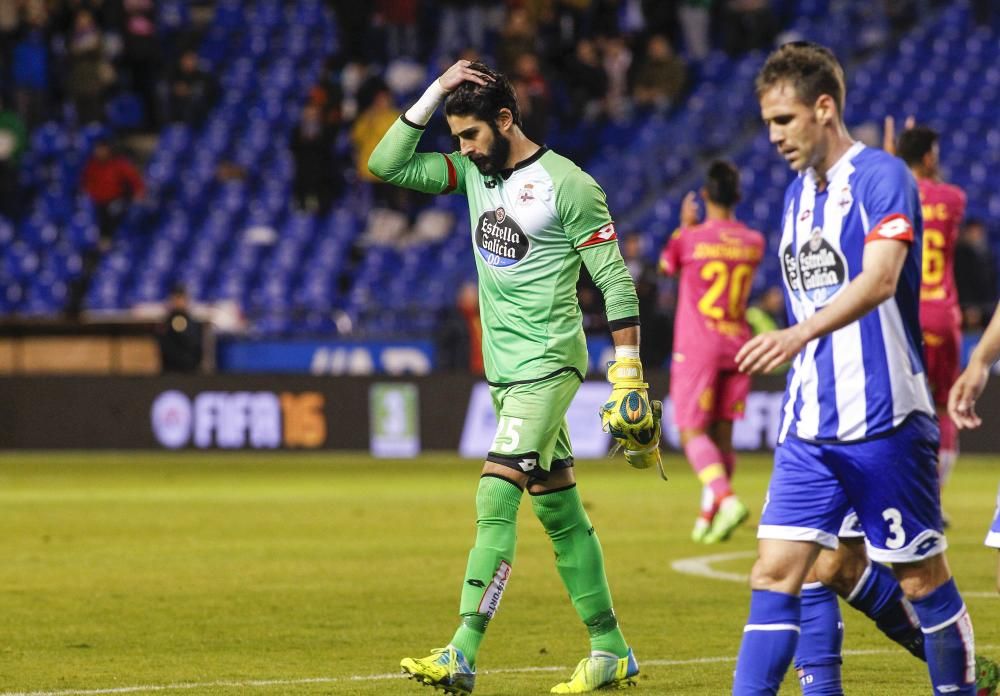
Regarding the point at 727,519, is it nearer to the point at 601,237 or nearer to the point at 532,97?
the point at 601,237

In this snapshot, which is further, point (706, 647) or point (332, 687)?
point (706, 647)

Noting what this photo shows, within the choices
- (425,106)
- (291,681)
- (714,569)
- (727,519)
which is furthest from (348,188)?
(291,681)

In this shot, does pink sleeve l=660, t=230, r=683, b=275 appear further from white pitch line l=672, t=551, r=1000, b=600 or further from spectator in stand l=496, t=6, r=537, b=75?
spectator in stand l=496, t=6, r=537, b=75

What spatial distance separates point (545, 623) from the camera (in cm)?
854

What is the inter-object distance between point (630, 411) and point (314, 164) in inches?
783

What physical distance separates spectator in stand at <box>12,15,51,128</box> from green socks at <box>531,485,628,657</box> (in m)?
22.7

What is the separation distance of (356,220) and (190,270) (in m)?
2.49

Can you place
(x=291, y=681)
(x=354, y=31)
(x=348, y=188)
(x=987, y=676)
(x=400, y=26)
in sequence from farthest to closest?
(x=354, y=31)
(x=400, y=26)
(x=348, y=188)
(x=291, y=681)
(x=987, y=676)

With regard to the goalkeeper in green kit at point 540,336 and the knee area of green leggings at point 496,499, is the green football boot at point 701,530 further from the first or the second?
the knee area of green leggings at point 496,499

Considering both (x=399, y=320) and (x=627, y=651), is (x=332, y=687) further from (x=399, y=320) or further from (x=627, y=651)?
(x=399, y=320)

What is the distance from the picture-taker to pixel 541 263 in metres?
6.94

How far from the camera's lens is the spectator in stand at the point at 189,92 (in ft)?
91.8

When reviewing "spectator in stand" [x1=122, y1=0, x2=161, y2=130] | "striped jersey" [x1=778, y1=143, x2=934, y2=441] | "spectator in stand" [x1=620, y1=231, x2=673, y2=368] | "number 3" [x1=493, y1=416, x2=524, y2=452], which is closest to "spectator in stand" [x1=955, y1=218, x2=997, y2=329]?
"spectator in stand" [x1=620, y1=231, x2=673, y2=368]

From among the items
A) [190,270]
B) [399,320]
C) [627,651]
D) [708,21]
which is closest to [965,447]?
[399,320]
